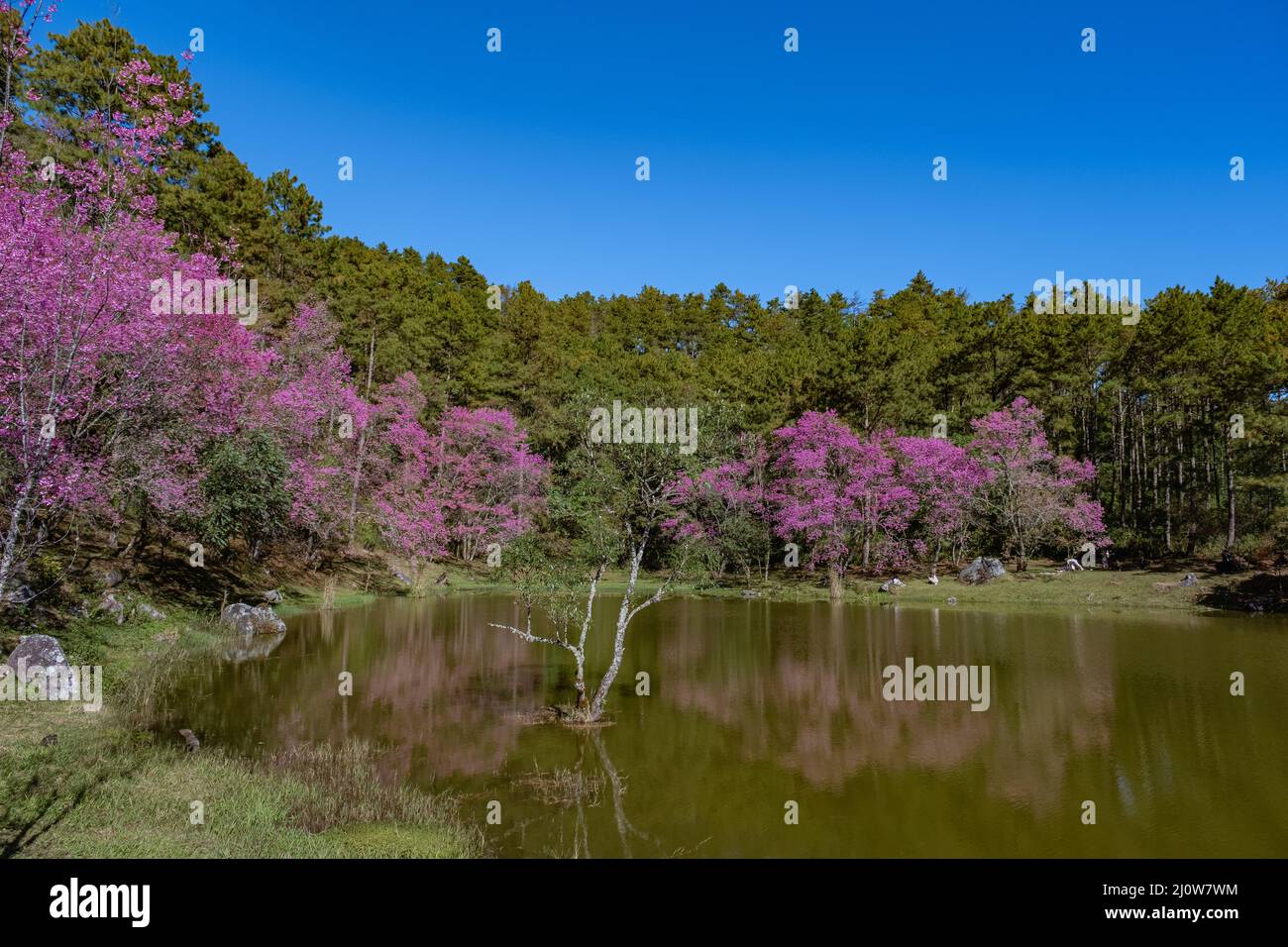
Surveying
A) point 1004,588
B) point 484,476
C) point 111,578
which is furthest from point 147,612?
point 1004,588

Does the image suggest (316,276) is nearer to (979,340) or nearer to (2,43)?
(2,43)

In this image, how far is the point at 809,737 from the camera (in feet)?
61.4

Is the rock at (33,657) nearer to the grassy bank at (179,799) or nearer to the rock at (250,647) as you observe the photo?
the grassy bank at (179,799)

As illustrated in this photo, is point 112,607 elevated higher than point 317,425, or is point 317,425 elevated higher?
point 317,425

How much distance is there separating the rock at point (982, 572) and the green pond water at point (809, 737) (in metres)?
15.8

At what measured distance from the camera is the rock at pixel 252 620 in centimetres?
3075

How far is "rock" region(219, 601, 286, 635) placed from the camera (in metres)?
30.8

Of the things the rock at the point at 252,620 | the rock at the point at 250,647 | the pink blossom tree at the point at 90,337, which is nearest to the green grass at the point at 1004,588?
the rock at the point at 252,620

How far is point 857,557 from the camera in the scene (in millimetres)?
57938

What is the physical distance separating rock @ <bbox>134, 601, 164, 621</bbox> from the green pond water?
3.87 m

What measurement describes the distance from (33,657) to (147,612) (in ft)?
35.4

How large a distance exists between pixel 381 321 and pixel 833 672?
1879 inches

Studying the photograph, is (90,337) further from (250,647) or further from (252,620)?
(252,620)
